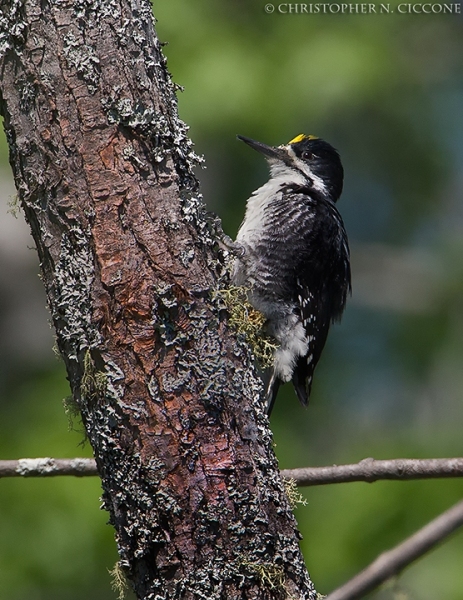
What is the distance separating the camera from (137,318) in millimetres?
2086

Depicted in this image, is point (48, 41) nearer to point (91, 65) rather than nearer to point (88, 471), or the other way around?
point (91, 65)

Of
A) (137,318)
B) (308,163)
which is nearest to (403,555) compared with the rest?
(137,318)

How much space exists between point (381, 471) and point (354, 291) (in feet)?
16.5

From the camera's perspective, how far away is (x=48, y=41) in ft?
6.95

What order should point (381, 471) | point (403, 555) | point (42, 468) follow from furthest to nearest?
1. point (42, 468)
2. point (381, 471)
3. point (403, 555)

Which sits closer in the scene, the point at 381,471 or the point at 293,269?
the point at 381,471

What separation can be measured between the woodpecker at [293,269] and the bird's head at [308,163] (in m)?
0.11

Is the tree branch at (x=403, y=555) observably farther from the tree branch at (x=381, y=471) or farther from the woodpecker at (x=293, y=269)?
the woodpecker at (x=293, y=269)

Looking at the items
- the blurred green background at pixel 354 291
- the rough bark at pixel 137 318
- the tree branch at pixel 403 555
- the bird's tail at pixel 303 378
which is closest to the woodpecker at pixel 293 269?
the bird's tail at pixel 303 378

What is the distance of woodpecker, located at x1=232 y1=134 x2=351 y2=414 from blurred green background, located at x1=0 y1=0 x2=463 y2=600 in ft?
2.72

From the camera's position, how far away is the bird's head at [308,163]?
446 centimetres

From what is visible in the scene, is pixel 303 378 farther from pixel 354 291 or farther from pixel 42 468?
pixel 354 291

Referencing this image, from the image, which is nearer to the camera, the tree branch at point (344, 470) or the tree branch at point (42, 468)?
the tree branch at point (344, 470)

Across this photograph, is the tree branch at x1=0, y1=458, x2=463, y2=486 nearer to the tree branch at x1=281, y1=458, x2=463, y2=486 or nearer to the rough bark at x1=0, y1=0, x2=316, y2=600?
the tree branch at x1=281, y1=458, x2=463, y2=486
